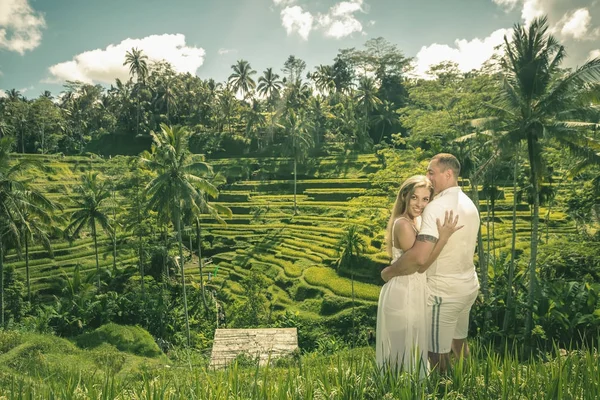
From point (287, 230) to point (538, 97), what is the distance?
2243 cm

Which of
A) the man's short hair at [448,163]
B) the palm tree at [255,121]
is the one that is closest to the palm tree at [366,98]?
the palm tree at [255,121]

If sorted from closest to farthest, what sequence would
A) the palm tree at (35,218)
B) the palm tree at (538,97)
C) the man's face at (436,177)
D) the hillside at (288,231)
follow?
the man's face at (436,177) → the palm tree at (538,97) → the palm tree at (35,218) → the hillside at (288,231)

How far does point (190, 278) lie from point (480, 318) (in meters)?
17.5

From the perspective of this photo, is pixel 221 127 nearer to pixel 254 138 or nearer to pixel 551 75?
pixel 254 138

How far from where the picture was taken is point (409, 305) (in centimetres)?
353

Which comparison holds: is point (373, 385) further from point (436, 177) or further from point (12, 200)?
point (12, 200)

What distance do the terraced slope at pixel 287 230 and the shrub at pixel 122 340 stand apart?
663 centimetres

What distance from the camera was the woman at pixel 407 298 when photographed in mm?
3475

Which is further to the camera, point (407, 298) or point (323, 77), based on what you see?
point (323, 77)

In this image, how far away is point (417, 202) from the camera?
3596mm

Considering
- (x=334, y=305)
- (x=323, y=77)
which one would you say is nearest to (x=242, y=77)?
(x=323, y=77)

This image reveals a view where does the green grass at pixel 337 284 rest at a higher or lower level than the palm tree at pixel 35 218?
lower

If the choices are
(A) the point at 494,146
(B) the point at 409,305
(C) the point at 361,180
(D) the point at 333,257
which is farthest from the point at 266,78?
(B) the point at 409,305

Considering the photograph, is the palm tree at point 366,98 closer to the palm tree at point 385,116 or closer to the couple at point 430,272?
the palm tree at point 385,116
